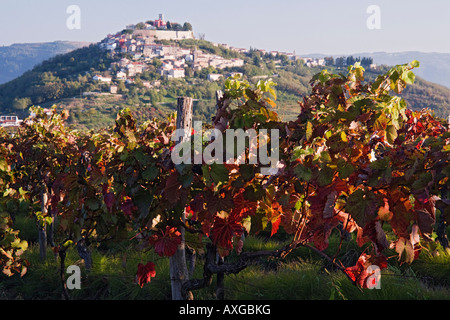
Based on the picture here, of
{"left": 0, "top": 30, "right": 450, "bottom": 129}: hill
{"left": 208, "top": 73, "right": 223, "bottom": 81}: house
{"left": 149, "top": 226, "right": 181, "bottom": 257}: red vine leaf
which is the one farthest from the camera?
{"left": 208, "top": 73, "right": 223, "bottom": 81}: house

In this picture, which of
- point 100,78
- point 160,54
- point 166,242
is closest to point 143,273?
point 166,242

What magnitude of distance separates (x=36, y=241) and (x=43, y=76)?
90.4 meters

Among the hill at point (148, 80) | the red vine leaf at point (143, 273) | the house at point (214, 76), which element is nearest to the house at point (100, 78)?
the hill at point (148, 80)

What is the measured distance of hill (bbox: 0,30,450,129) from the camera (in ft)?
212

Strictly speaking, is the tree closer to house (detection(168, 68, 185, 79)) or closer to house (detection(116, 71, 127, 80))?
house (detection(116, 71, 127, 80))

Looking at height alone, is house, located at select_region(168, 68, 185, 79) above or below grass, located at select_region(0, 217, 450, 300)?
above

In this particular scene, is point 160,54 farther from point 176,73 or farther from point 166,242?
point 166,242

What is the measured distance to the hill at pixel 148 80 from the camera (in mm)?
64625

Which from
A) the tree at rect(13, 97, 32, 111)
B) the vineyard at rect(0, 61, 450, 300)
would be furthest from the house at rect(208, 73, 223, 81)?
the vineyard at rect(0, 61, 450, 300)

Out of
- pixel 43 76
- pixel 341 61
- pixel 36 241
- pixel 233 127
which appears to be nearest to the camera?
pixel 233 127

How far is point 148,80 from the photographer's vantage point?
9406cm

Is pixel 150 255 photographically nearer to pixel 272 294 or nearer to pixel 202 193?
pixel 272 294

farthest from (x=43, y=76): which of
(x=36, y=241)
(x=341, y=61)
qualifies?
(x=36, y=241)
